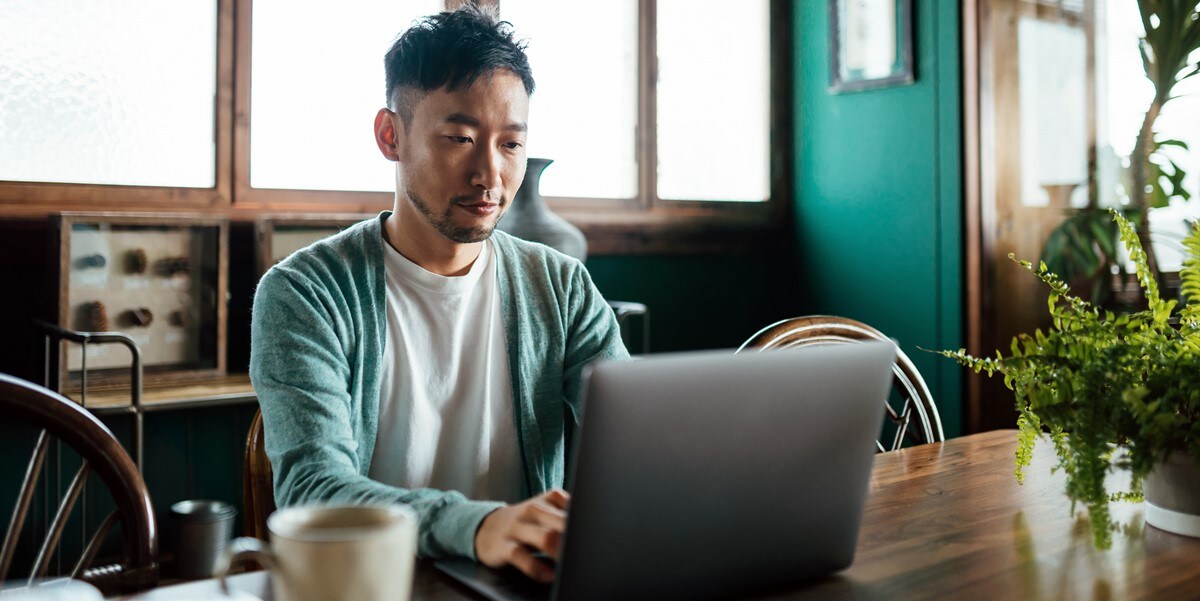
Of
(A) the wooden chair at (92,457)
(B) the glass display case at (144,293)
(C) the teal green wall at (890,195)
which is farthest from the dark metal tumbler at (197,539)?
(C) the teal green wall at (890,195)

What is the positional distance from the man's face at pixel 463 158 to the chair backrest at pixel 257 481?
0.37 meters

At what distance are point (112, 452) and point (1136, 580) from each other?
90 centimetres

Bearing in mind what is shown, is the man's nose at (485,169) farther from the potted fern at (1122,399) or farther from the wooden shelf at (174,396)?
the wooden shelf at (174,396)

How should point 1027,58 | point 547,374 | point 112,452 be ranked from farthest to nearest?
point 1027,58
point 547,374
point 112,452

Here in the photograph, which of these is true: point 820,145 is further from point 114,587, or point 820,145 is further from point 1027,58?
point 114,587

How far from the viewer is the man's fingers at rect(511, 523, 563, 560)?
0.79 metres

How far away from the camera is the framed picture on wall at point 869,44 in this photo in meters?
3.43

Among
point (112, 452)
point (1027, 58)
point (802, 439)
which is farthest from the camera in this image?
point (1027, 58)

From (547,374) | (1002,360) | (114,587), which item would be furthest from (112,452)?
(1002,360)

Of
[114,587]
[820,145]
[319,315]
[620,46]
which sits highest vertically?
[620,46]

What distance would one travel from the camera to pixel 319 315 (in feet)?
3.93

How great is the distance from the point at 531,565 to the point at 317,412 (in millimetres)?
385

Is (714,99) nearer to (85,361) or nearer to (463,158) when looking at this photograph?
(85,361)

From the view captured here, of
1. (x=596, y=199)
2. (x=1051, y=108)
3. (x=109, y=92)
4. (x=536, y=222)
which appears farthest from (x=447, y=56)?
(x=1051, y=108)
